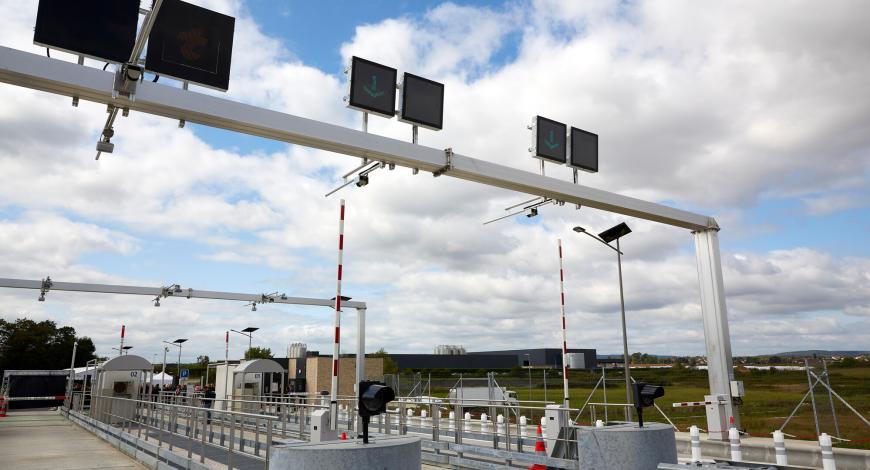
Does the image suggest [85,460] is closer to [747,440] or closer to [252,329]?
[747,440]

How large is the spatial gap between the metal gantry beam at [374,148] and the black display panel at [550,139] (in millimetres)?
499

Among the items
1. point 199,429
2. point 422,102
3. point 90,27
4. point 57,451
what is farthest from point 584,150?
point 57,451

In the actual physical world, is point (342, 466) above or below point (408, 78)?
below

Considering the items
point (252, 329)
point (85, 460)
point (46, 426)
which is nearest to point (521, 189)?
point (85, 460)

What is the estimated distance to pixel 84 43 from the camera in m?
8.40

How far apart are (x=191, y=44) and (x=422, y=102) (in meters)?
4.16

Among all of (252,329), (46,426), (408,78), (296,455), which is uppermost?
(408,78)

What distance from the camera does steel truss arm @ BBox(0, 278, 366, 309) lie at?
1037 inches

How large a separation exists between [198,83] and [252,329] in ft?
104

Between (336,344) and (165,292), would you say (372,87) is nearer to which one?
(336,344)

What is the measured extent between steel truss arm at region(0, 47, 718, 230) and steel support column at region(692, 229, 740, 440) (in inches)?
136

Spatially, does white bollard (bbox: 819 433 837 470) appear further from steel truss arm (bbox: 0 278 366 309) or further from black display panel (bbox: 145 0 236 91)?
steel truss arm (bbox: 0 278 366 309)

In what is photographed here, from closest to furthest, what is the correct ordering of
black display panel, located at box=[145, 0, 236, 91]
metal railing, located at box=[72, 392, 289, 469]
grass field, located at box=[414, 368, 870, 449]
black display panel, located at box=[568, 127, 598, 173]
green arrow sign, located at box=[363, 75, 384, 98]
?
black display panel, located at box=[145, 0, 236, 91], metal railing, located at box=[72, 392, 289, 469], green arrow sign, located at box=[363, 75, 384, 98], black display panel, located at box=[568, 127, 598, 173], grass field, located at box=[414, 368, 870, 449]

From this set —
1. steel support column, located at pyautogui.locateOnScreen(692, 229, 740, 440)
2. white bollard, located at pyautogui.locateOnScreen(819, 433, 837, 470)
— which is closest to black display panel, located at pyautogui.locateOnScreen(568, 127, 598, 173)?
steel support column, located at pyautogui.locateOnScreen(692, 229, 740, 440)
